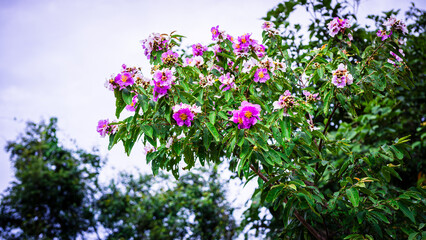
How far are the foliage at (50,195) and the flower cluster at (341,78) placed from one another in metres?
8.01

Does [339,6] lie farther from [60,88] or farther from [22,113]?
[22,113]

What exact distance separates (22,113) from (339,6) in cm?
904

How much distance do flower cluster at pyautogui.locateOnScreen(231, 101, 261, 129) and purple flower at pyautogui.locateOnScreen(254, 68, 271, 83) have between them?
1.15 ft

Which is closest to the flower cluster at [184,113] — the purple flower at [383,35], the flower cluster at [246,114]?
the flower cluster at [246,114]

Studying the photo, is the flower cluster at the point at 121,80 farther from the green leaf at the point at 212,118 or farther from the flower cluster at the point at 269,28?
the flower cluster at the point at 269,28

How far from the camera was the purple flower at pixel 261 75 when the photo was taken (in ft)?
6.07

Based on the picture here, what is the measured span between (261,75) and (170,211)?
7100mm

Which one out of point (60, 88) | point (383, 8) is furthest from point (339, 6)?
point (60, 88)

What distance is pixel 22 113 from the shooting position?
916cm

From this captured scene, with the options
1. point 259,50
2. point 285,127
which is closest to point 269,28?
point 259,50

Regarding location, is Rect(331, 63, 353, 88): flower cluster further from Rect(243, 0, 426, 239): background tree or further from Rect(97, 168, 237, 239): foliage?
Rect(97, 168, 237, 239): foliage

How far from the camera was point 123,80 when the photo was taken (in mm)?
1625

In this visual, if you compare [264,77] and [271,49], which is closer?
[264,77]

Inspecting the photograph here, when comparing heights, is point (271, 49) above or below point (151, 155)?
above
